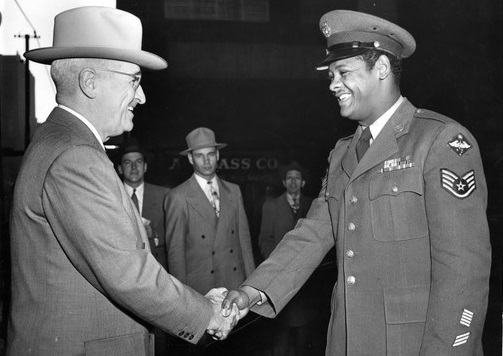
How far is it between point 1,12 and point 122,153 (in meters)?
1.89

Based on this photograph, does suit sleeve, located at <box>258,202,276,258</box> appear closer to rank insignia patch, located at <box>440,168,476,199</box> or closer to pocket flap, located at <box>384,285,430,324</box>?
pocket flap, located at <box>384,285,430,324</box>

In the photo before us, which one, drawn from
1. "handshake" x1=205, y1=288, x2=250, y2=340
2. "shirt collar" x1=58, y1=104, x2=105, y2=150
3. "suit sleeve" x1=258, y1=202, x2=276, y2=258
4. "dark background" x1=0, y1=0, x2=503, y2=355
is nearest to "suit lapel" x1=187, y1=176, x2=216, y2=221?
"suit sleeve" x1=258, y1=202, x2=276, y2=258

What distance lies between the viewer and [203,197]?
5457 millimetres

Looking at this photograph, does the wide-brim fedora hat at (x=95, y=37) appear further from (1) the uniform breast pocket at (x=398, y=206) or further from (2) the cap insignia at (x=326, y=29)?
(1) the uniform breast pocket at (x=398, y=206)

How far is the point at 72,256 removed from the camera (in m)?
2.21

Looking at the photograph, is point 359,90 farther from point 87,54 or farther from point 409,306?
point 87,54

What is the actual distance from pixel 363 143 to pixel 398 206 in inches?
17.8

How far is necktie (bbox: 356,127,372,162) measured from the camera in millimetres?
2723

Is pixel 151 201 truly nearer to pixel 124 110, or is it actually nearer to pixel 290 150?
pixel 124 110

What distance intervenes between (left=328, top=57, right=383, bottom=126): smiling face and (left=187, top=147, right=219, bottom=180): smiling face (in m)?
2.99

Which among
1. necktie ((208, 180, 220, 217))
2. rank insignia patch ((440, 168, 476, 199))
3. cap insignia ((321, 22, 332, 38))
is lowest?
necktie ((208, 180, 220, 217))

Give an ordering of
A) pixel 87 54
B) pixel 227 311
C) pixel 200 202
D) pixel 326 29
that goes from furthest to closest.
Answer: pixel 200 202 → pixel 326 29 → pixel 227 311 → pixel 87 54

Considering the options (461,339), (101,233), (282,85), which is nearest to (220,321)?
(101,233)

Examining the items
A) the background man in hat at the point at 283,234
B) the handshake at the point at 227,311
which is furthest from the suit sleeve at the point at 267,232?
the handshake at the point at 227,311
